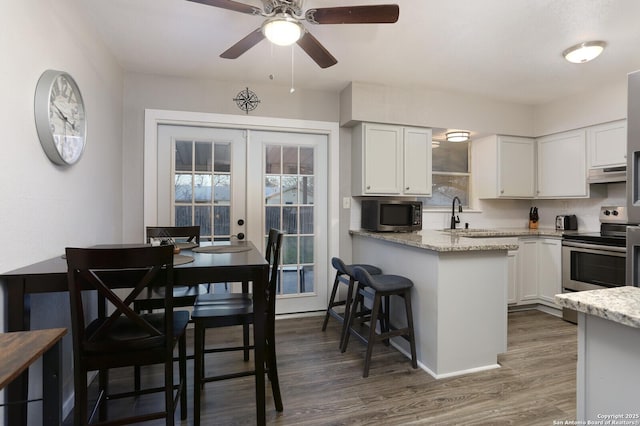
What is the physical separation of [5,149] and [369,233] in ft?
8.55

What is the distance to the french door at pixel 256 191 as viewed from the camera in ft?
10.1

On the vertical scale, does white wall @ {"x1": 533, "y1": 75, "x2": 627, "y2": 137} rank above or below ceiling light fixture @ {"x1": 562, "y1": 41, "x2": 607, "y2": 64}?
below

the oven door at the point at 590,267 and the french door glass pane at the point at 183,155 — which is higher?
the french door glass pane at the point at 183,155

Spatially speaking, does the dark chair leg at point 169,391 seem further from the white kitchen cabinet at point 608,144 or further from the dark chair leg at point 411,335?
the white kitchen cabinet at point 608,144

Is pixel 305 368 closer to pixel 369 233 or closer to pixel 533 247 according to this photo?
pixel 369 233

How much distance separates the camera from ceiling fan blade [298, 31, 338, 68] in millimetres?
1888

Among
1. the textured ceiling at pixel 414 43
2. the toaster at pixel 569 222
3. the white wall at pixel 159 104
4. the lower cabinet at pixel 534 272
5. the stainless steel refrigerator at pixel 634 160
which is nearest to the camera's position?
the stainless steel refrigerator at pixel 634 160

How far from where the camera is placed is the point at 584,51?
8.14ft

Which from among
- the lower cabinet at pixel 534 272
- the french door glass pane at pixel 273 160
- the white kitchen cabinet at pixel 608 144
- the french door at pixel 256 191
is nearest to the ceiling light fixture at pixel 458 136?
the white kitchen cabinet at pixel 608 144

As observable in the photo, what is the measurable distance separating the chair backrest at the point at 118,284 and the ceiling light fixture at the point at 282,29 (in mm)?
1287

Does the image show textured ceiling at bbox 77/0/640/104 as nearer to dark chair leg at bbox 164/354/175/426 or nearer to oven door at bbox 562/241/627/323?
oven door at bbox 562/241/627/323

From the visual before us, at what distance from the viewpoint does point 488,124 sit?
147 inches

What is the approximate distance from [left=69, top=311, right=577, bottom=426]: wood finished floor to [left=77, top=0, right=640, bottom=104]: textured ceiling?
241 cm

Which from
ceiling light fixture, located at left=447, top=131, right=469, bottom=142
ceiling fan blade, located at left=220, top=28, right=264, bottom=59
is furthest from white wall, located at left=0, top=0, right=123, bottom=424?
ceiling light fixture, located at left=447, top=131, right=469, bottom=142
